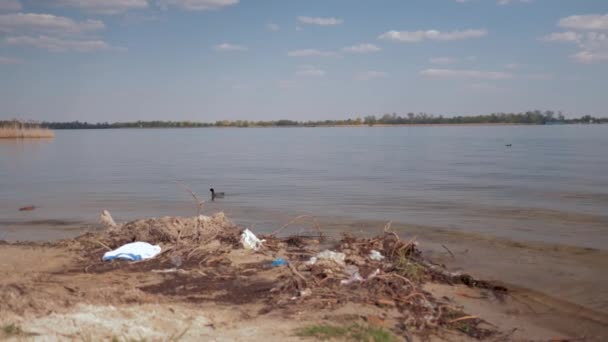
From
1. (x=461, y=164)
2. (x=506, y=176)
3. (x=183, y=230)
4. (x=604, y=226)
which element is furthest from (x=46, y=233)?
(x=461, y=164)

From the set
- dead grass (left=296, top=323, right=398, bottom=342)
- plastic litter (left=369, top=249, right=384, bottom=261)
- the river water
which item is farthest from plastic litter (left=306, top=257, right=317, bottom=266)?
the river water

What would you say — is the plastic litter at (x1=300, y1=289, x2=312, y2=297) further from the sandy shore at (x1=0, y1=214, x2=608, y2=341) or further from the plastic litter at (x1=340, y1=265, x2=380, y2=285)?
the plastic litter at (x1=340, y1=265, x2=380, y2=285)

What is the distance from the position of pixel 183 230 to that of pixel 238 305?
3.43 meters

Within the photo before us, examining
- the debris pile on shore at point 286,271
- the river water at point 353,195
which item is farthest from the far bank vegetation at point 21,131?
the debris pile on shore at point 286,271

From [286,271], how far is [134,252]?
2466 millimetres

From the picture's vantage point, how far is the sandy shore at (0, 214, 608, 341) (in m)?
4.91

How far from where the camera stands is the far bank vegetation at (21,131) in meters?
59.9

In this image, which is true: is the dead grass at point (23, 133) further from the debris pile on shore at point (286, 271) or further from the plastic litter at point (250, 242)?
the plastic litter at point (250, 242)

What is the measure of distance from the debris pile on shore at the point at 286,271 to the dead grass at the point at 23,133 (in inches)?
2352

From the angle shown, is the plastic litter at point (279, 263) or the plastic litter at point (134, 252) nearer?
the plastic litter at point (279, 263)

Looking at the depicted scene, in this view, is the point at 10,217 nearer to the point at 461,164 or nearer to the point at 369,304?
the point at 369,304

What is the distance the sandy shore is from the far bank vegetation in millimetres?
59035

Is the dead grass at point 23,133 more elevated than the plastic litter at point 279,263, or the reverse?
the dead grass at point 23,133

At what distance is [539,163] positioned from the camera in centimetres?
2678
